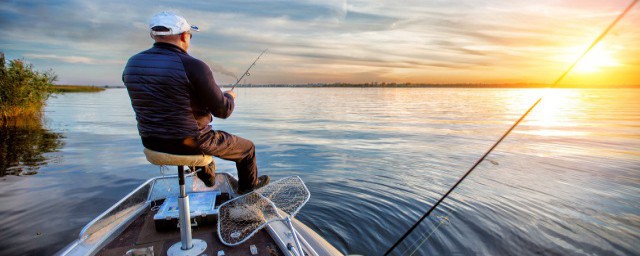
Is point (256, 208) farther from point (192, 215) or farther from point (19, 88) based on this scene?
point (19, 88)

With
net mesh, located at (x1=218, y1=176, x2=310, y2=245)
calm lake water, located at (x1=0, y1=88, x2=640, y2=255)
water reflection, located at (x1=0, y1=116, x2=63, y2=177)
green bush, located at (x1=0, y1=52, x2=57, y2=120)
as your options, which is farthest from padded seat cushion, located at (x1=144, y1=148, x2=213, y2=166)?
green bush, located at (x1=0, y1=52, x2=57, y2=120)

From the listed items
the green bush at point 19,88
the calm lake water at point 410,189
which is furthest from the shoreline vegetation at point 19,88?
the calm lake water at point 410,189

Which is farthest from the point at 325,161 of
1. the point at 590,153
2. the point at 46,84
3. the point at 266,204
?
the point at 46,84

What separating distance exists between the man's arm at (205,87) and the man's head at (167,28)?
276 millimetres

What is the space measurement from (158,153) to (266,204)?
2258 millimetres

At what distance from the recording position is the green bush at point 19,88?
2128cm

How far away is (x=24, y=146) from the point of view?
15227mm

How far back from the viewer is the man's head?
3.14 m

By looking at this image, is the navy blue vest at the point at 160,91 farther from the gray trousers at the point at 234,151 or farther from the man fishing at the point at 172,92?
the gray trousers at the point at 234,151

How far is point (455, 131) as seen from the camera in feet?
64.8

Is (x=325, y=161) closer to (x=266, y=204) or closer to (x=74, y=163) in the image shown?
(x=266, y=204)

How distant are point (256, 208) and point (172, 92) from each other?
2322mm

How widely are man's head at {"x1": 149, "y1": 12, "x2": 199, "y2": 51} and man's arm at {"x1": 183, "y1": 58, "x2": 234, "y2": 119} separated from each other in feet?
0.91

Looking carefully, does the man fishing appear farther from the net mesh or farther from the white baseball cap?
the net mesh
